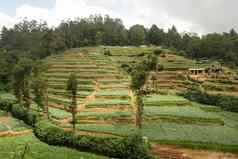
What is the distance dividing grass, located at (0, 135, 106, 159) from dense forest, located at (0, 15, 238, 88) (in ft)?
263

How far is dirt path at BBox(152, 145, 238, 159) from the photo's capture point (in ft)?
122

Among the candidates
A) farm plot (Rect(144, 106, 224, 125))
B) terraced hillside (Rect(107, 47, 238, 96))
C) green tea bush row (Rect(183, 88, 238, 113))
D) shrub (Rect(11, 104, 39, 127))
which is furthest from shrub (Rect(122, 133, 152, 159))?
terraced hillside (Rect(107, 47, 238, 96))

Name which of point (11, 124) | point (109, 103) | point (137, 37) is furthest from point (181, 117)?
point (137, 37)


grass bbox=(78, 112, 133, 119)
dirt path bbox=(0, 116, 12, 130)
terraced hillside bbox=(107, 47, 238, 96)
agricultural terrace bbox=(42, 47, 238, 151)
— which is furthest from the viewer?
terraced hillside bbox=(107, 47, 238, 96)

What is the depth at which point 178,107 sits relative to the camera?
55875 millimetres

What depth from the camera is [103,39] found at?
144625 mm

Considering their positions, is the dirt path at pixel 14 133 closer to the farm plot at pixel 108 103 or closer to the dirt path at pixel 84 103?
the dirt path at pixel 84 103

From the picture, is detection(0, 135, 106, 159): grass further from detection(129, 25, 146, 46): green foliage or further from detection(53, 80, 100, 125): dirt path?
detection(129, 25, 146, 46): green foliage

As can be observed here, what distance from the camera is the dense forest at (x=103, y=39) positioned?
119 m

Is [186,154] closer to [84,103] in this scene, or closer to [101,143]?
[101,143]

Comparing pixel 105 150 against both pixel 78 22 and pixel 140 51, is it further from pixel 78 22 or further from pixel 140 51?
pixel 78 22

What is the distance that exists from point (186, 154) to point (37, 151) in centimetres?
1492

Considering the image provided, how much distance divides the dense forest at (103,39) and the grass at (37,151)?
8028 cm

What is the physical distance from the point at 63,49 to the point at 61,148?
282 feet
